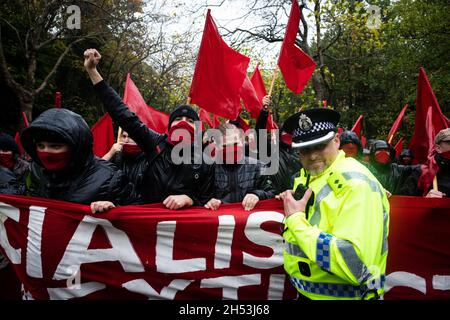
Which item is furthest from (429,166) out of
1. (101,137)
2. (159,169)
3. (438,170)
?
(101,137)

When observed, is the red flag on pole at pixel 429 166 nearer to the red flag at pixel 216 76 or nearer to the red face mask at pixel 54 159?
the red flag at pixel 216 76

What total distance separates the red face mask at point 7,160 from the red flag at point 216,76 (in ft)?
8.15

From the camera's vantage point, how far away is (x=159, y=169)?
10.7 feet

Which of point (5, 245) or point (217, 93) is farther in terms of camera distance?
point (217, 93)

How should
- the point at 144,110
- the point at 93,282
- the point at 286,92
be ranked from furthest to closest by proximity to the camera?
the point at 286,92
the point at 144,110
the point at 93,282

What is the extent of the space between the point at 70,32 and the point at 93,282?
1409 cm

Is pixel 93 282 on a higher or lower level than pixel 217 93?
lower

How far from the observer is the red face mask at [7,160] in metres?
4.69

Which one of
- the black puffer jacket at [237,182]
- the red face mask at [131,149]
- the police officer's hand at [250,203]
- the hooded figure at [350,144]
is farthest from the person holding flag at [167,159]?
the hooded figure at [350,144]

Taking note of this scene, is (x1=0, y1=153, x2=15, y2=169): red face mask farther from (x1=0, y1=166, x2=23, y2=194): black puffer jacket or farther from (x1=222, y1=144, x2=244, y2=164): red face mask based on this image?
(x1=222, y1=144, x2=244, y2=164): red face mask

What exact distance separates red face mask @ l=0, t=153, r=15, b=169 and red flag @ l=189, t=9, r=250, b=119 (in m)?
2.48
